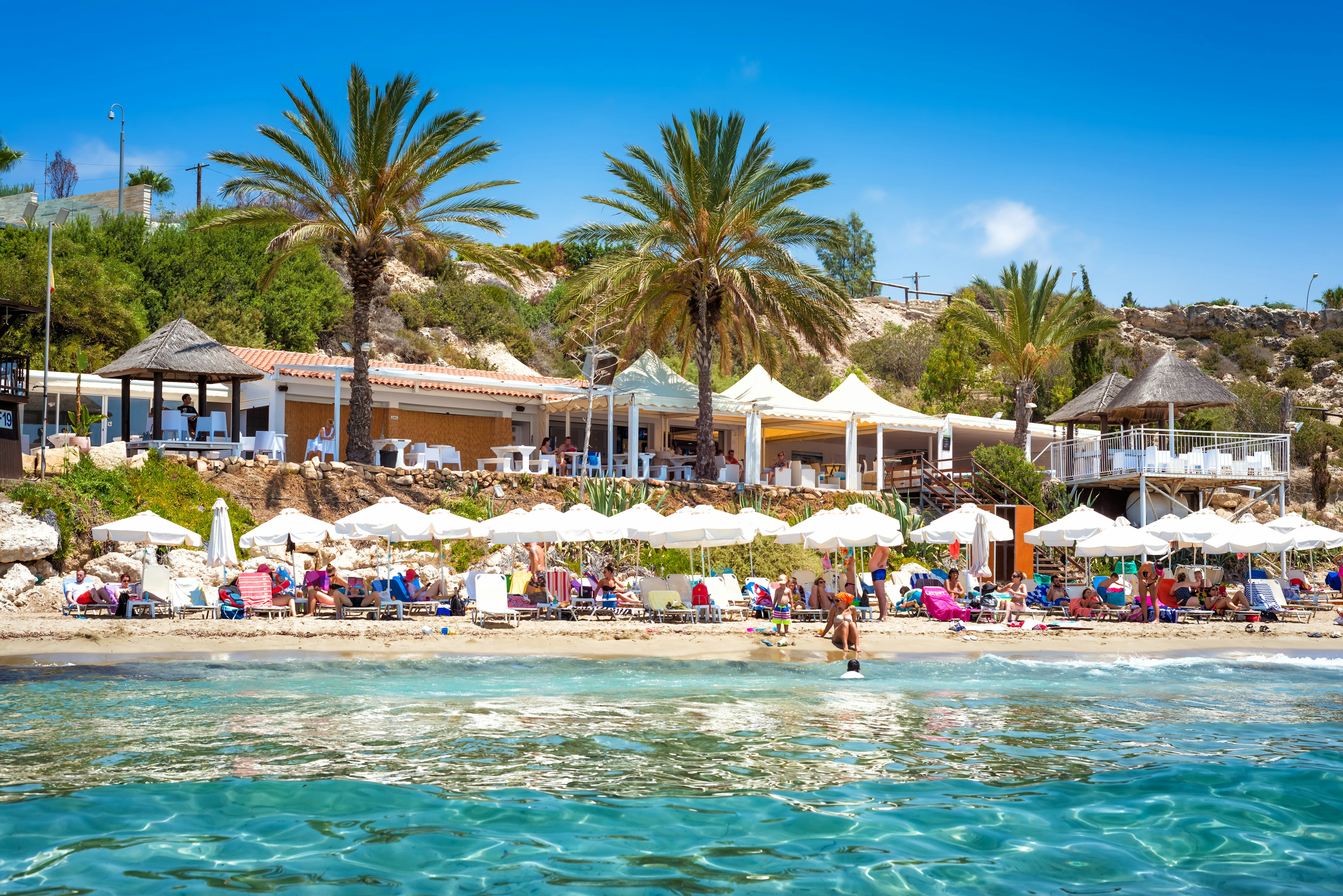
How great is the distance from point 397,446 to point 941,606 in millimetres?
12385

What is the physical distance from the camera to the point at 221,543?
56.0 feet

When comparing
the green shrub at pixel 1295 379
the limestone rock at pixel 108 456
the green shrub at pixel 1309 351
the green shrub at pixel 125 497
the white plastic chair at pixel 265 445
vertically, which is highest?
the green shrub at pixel 1309 351

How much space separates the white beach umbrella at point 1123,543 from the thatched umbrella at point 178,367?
17.0 meters

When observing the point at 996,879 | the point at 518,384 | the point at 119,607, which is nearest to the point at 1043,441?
the point at 518,384

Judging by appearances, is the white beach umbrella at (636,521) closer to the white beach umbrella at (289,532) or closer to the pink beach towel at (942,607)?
the white beach umbrella at (289,532)

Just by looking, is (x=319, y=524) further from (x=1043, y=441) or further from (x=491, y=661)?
(x=1043, y=441)

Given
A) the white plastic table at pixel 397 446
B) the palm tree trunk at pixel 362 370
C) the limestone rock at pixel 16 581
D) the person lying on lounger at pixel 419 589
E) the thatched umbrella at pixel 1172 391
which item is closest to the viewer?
the limestone rock at pixel 16 581

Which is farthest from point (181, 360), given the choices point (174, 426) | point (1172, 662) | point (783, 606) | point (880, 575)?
point (1172, 662)

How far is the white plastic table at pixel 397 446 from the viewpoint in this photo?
77.0 ft

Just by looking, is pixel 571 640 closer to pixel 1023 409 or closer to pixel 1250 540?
pixel 1250 540

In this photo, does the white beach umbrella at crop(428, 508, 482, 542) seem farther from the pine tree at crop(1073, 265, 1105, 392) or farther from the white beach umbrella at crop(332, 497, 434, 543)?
the pine tree at crop(1073, 265, 1105, 392)

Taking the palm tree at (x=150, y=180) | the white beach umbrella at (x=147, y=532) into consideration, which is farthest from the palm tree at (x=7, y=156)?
the white beach umbrella at (x=147, y=532)

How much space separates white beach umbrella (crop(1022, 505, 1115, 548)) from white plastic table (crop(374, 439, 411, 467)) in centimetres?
1318

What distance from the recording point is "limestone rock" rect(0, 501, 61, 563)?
59.7 feet
